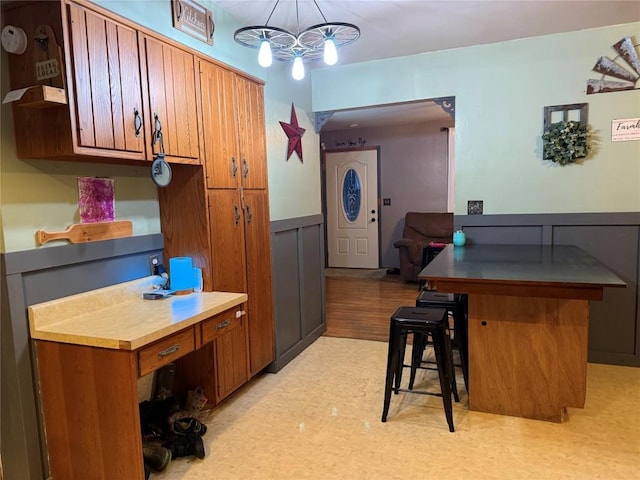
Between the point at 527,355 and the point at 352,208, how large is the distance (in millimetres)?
5158

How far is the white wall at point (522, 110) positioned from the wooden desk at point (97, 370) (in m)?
2.57

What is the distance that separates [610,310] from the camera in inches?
128

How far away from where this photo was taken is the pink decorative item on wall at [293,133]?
Result: 3484mm

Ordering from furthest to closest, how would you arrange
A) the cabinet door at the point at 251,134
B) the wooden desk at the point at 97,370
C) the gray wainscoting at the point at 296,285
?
1. the gray wainscoting at the point at 296,285
2. the cabinet door at the point at 251,134
3. the wooden desk at the point at 97,370

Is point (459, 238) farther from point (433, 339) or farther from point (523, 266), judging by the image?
point (433, 339)

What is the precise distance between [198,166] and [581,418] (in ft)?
8.63

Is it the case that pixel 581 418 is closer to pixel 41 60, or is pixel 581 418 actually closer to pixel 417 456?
pixel 417 456

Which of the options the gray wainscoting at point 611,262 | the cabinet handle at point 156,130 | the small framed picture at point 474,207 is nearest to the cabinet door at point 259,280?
the cabinet handle at point 156,130

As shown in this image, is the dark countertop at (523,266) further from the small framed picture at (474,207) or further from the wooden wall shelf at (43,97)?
the wooden wall shelf at (43,97)

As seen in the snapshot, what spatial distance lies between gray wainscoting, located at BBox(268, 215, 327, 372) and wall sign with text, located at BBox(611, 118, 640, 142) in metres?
2.39

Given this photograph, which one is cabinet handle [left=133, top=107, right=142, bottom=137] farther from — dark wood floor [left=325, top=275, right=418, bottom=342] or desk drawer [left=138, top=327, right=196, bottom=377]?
dark wood floor [left=325, top=275, right=418, bottom=342]

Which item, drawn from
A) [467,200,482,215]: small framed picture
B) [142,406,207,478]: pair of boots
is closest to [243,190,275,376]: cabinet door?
[142,406,207,478]: pair of boots

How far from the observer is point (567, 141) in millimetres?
3205

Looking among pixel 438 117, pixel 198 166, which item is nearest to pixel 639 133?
pixel 198 166
